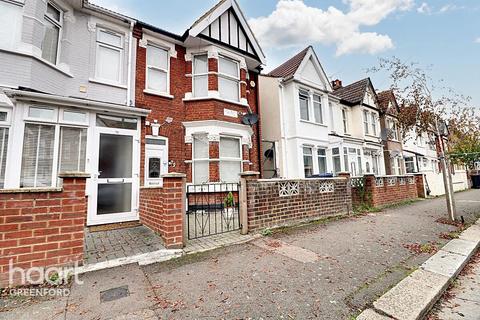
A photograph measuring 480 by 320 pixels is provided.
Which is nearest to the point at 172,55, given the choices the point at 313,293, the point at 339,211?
the point at 339,211

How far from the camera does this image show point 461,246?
17.0ft

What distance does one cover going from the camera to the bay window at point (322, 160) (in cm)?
1429

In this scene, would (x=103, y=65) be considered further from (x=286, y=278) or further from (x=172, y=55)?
(x=286, y=278)

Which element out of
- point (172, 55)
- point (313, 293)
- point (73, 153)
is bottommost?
point (313, 293)

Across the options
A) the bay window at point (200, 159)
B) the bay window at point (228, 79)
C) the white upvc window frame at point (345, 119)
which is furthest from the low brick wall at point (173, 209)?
the white upvc window frame at point (345, 119)

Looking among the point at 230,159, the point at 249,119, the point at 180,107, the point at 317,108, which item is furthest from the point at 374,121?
the point at 180,107

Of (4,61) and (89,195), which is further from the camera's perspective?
(89,195)

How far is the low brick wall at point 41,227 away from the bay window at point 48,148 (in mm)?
3278

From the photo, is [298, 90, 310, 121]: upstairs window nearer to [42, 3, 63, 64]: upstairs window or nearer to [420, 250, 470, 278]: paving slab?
[420, 250, 470, 278]: paving slab

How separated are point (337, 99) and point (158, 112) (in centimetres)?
1319

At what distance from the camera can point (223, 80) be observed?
1021cm

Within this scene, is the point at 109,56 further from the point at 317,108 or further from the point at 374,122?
the point at 374,122

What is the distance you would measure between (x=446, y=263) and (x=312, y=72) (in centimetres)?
1301

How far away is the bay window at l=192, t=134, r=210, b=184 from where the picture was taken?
30.5 ft
